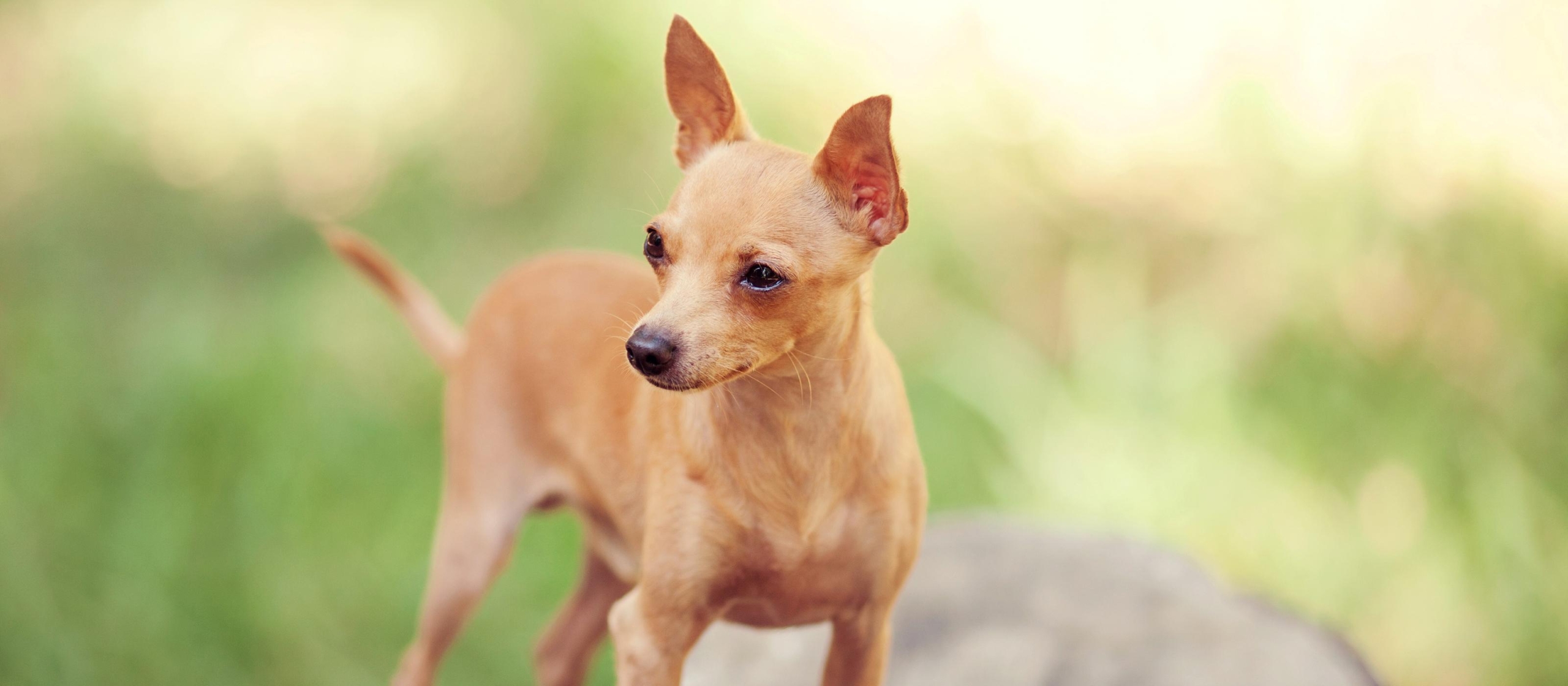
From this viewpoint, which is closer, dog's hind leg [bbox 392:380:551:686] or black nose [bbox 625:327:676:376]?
black nose [bbox 625:327:676:376]

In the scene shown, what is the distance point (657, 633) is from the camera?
2697 mm

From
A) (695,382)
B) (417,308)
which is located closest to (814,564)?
(695,382)

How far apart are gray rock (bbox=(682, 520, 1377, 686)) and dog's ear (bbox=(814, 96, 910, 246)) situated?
1.91 meters

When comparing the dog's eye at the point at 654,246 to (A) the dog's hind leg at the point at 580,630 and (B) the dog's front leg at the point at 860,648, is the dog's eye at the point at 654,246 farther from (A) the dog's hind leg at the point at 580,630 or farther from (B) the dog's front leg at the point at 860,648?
(A) the dog's hind leg at the point at 580,630

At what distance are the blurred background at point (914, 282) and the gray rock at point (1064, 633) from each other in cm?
80

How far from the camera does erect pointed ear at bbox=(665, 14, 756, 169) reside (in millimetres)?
2662

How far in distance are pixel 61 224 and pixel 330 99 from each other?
1620mm

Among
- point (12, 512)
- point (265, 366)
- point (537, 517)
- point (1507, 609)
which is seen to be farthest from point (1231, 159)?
point (12, 512)

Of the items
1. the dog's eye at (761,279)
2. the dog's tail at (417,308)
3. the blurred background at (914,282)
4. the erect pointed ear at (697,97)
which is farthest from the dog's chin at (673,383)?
the blurred background at (914,282)

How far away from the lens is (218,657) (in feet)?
17.3

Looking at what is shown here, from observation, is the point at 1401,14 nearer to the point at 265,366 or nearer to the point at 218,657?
the point at 265,366

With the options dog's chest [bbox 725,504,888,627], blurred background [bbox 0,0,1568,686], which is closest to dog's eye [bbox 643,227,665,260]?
dog's chest [bbox 725,504,888,627]

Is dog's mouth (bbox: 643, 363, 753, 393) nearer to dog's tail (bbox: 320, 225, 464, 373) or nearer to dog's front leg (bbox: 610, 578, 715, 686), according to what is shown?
dog's front leg (bbox: 610, 578, 715, 686)

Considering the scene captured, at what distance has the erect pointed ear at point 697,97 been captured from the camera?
105 inches
